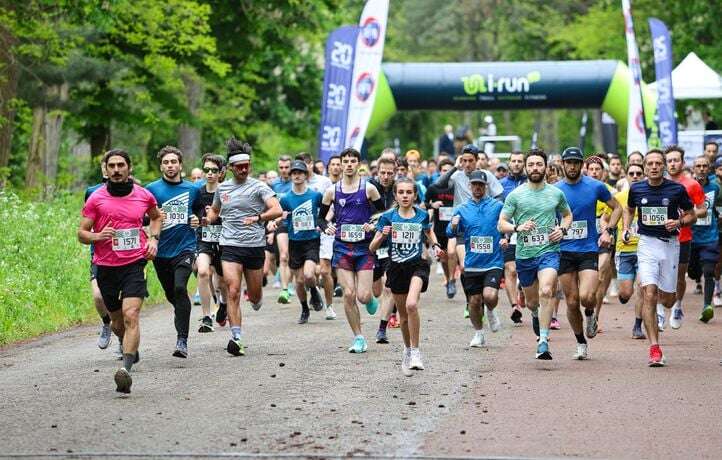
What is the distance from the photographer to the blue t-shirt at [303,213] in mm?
18469

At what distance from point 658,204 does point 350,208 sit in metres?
3.14

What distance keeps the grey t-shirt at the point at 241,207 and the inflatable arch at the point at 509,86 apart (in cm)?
1897

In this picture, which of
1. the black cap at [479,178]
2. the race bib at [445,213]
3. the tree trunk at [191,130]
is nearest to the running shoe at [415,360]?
the black cap at [479,178]

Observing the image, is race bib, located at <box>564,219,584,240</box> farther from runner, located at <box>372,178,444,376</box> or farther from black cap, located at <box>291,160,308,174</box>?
black cap, located at <box>291,160,308,174</box>

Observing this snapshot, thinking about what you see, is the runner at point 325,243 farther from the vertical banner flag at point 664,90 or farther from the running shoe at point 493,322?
the vertical banner flag at point 664,90

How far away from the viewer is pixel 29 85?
96.8 ft

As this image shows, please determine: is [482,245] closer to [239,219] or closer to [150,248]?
[239,219]

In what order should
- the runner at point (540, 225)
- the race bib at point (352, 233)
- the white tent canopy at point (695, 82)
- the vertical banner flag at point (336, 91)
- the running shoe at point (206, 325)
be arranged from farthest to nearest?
the white tent canopy at point (695, 82)
the vertical banner flag at point (336, 91)
the running shoe at point (206, 325)
the race bib at point (352, 233)
the runner at point (540, 225)

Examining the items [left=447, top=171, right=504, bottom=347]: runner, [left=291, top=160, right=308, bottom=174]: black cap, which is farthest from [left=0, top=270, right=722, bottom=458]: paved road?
[left=291, top=160, right=308, bottom=174]: black cap

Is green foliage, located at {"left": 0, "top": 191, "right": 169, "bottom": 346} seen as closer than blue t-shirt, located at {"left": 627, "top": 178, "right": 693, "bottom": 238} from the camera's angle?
No

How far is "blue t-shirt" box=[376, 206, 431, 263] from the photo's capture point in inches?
516

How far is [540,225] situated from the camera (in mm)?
13625

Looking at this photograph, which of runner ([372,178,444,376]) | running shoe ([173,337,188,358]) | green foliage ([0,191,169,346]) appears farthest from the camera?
green foliage ([0,191,169,346])

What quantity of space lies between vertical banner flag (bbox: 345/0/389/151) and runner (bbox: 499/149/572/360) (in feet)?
43.0
